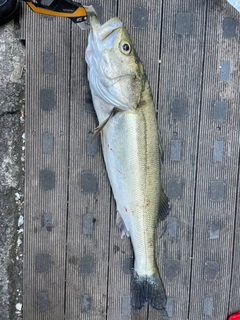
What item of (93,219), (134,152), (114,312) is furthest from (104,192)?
(114,312)

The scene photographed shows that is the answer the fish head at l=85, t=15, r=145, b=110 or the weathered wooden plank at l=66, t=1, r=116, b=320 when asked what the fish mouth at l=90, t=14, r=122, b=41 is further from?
the weathered wooden plank at l=66, t=1, r=116, b=320

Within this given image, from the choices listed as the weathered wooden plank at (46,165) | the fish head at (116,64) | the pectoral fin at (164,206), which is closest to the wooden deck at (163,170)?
the weathered wooden plank at (46,165)

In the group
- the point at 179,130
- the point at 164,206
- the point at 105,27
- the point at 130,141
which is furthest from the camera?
the point at 179,130

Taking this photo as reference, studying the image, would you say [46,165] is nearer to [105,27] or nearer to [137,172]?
[137,172]

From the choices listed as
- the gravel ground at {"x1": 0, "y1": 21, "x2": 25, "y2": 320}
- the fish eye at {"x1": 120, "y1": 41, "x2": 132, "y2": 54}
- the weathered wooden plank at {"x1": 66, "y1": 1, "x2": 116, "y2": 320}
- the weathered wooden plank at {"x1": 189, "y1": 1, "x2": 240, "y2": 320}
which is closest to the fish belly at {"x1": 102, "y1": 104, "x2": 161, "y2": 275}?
the weathered wooden plank at {"x1": 66, "y1": 1, "x2": 116, "y2": 320}

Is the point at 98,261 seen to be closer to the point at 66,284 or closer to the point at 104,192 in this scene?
the point at 66,284

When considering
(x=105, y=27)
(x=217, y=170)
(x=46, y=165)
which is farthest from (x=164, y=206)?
(x=105, y=27)
